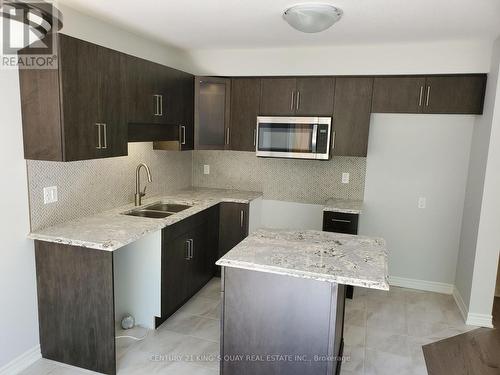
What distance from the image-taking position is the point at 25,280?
244 centimetres

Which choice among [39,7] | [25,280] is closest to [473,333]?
[25,280]

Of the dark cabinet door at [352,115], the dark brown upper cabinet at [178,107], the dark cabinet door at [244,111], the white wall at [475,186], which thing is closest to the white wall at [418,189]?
the white wall at [475,186]

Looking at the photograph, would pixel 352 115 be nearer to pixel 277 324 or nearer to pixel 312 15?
pixel 312 15

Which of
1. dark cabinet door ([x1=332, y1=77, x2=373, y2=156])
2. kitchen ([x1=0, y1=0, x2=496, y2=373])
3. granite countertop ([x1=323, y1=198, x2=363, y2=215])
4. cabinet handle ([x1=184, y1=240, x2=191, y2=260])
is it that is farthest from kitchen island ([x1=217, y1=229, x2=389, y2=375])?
dark cabinet door ([x1=332, y1=77, x2=373, y2=156])

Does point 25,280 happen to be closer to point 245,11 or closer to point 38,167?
point 38,167

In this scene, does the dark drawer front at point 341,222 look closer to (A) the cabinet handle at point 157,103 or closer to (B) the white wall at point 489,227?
(B) the white wall at point 489,227

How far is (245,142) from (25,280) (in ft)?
7.76

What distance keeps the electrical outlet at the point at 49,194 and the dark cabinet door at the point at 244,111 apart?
1911 millimetres

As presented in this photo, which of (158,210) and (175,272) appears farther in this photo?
(158,210)

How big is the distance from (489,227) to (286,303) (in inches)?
82.7

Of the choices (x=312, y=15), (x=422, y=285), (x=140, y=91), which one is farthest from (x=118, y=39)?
Result: (x=422, y=285)

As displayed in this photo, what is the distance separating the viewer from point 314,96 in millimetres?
3736

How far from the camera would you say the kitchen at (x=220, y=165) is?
8.07ft

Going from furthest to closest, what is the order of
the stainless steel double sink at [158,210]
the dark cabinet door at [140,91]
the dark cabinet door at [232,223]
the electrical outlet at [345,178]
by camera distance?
the electrical outlet at [345,178]
the dark cabinet door at [232,223]
the stainless steel double sink at [158,210]
the dark cabinet door at [140,91]
